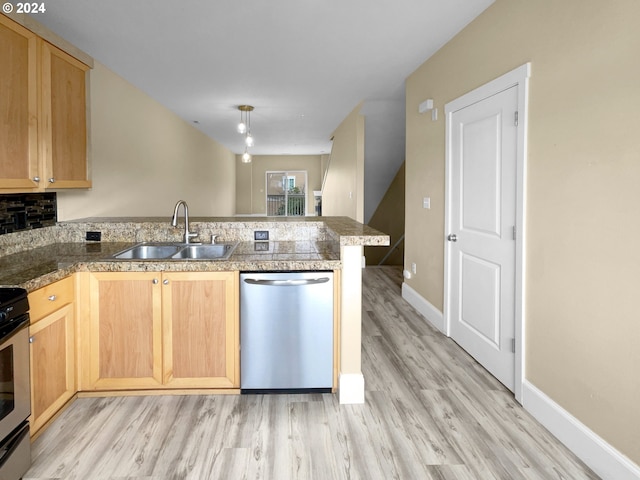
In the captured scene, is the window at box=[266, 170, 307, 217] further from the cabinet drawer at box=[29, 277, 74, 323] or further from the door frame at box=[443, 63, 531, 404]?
the cabinet drawer at box=[29, 277, 74, 323]

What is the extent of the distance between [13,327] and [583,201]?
2.52m

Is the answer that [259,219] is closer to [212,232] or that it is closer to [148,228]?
[212,232]

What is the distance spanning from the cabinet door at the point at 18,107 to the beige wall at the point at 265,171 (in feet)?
39.0

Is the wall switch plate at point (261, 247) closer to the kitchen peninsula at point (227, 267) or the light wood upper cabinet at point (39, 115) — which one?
the kitchen peninsula at point (227, 267)

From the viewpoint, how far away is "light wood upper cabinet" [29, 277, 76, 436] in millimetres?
2020

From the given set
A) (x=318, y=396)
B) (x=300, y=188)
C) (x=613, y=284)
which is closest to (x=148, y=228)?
(x=318, y=396)

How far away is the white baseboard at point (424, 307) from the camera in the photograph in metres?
3.87

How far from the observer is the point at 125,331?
2457 millimetres

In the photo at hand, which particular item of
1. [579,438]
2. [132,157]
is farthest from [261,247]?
[132,157]

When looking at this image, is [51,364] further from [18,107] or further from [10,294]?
[18,107]

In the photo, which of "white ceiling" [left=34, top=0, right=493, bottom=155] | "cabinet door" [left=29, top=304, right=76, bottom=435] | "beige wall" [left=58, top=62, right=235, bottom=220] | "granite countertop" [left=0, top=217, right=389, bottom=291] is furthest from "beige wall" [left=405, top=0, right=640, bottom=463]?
"beige wall" [left=58, top=62, right=235, bottom=220]

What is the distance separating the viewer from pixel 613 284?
184 centimetres

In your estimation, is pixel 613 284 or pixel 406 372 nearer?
pixel 613 284

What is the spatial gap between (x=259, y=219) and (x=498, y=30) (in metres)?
2.06
